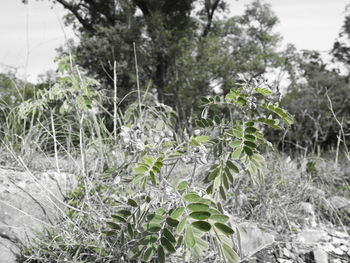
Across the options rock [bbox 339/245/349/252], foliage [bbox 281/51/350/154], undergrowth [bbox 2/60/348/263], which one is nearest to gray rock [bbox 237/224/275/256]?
undergrowth [bbox 2/60/348/263]

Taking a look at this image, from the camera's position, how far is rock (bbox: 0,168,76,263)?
1543 mm

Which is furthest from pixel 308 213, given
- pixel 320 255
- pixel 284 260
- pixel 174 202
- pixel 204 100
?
pixel 174 202

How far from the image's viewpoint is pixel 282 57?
49.7 ft

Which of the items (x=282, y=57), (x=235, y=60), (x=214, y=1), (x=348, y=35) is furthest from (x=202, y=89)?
(x=348, y=35)

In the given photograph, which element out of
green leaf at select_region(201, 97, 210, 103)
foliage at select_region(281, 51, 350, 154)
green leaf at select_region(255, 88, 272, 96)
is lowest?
foliage at select_region(281, 51, 350, 154)

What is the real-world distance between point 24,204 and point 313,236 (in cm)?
140

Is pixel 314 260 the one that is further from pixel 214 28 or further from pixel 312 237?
pixel 214 28

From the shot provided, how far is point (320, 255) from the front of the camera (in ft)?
5.58

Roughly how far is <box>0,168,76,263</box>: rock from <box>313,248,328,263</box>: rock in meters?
1.12

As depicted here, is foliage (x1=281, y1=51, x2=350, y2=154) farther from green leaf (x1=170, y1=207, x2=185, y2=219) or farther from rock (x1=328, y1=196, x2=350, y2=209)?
green leaf (x1=170, y1=207, x2=185, y2=219)

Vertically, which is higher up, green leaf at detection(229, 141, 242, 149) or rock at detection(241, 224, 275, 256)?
green leaf at detection(229, 141, 242, 149)

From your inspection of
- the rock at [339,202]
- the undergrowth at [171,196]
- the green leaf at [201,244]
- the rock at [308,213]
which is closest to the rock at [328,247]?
the undergrowth at [171,196]

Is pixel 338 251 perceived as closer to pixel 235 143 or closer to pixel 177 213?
pixel 235 143

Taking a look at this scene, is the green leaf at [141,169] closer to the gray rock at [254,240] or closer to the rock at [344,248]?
the gray rock at [254,240]
